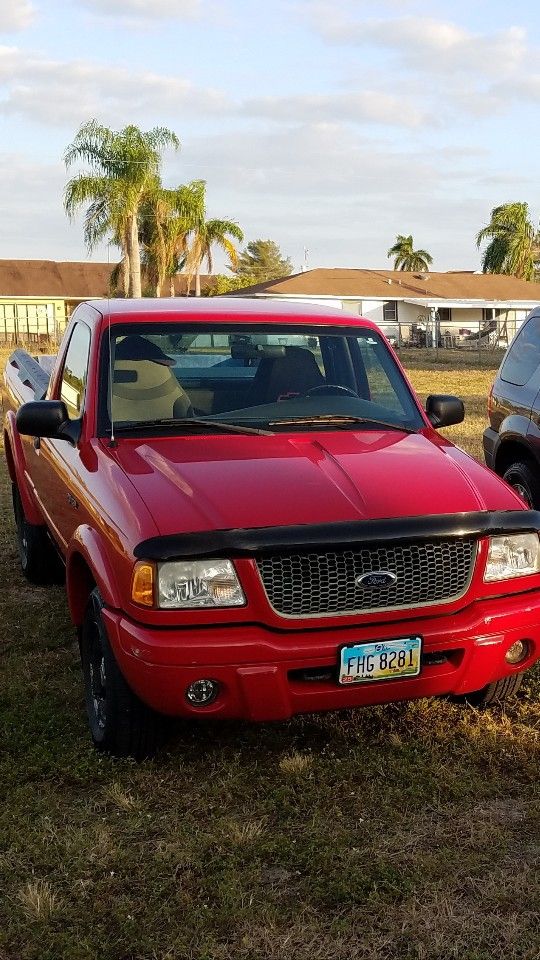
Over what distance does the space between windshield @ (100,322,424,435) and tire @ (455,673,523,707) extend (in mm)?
1233

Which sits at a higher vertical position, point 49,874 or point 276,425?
point 276,425

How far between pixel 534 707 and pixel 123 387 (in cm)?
238

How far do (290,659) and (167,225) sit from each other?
42417 millimetres

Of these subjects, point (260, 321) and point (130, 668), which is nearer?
point (130, 668)

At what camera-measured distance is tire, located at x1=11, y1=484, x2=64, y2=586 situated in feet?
20.9

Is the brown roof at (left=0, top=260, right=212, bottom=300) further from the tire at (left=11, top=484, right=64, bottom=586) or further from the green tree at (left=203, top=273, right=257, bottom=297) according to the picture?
the tire at (left=11, top=484, right=64, bottom=586)

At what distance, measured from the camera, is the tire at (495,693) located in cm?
434

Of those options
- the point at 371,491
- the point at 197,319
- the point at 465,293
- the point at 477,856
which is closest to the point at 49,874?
the point at 477,856

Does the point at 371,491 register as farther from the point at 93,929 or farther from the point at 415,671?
the point at 93,929

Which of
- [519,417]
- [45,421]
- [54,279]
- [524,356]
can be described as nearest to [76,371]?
[45,421]

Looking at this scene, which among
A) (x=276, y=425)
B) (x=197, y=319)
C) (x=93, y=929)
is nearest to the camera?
(x=93, y=929)

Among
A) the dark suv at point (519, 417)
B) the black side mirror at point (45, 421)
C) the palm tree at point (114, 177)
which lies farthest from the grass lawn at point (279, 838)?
the palm tree at point (114, 177)

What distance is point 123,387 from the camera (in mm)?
4605

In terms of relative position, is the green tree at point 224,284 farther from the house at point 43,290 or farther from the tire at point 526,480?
the tire at point 526,480
